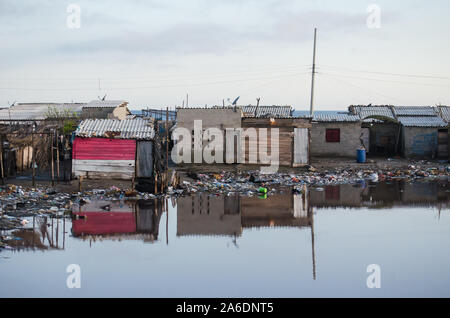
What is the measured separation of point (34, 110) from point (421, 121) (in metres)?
22.7

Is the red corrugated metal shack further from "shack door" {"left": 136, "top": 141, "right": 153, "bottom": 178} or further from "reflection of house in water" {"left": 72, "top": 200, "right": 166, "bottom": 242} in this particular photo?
"reflection of house in water" {"left": 72, "top": 200, "right": 166, "bottom": 242}

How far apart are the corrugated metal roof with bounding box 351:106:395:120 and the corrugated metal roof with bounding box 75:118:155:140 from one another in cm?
1423

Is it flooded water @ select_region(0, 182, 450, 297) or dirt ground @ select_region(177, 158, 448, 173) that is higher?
dirt ground @ select_region(177, 158, 448, 173)

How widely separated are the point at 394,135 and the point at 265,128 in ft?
30.9

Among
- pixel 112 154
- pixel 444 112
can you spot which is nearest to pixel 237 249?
pixel 112 154

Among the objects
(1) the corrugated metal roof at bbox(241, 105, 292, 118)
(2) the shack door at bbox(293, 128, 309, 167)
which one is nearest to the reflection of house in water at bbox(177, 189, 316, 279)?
(2) the shack door at bbox(293, 128, 309, 167)

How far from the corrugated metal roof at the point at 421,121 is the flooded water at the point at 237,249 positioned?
433 inches

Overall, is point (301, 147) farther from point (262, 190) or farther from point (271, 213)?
point (271, 213)

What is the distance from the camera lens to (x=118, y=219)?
13.6 metres

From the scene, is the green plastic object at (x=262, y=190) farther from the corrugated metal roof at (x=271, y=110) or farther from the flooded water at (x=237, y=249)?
the corrugated metal roof at (x=271, y=110)

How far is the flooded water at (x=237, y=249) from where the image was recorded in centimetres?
848

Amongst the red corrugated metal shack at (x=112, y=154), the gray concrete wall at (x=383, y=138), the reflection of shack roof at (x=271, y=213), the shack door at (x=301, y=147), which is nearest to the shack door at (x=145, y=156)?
the red corrugated metal shack at (x=112, y=154)

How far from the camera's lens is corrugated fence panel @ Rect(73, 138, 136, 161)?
1894cm

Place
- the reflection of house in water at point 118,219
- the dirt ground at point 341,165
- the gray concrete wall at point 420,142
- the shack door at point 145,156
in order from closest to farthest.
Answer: the reflection of house in water at point 118,219 → the shack door at point 145,156 → the dirt ground at point 341,165 → the gray concrete wall at point 420,142
